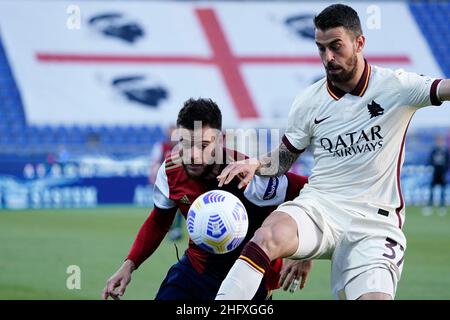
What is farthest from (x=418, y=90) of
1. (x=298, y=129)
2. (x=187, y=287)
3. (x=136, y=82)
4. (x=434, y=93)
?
(x=136, y=82)

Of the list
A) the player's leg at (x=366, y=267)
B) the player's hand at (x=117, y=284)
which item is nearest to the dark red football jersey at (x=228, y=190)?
the player's hand at (x=117, y=284)

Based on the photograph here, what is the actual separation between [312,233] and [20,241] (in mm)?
10241

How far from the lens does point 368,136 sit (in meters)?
5.14

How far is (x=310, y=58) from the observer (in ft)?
101

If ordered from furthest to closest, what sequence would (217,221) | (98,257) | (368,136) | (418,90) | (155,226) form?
(98,257) → (155,226) → (368,136) → (418,90) → (217,221)

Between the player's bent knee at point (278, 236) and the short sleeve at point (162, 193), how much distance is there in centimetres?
99

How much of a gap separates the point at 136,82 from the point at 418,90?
24005 millimetres

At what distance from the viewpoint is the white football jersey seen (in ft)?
16.8

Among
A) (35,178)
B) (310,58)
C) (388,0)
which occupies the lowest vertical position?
(35,178)

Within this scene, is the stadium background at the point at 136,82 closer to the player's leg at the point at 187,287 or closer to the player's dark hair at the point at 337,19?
the player's leg at the point at 187,287

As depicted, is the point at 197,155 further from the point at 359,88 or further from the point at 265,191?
the point at 359,88

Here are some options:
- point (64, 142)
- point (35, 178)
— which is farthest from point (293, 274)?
point (64, 142)

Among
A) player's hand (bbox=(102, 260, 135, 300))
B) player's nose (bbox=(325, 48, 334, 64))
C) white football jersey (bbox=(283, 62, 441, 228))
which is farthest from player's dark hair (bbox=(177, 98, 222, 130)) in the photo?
player's hand (bbox=(102, 260, 135, 300))
